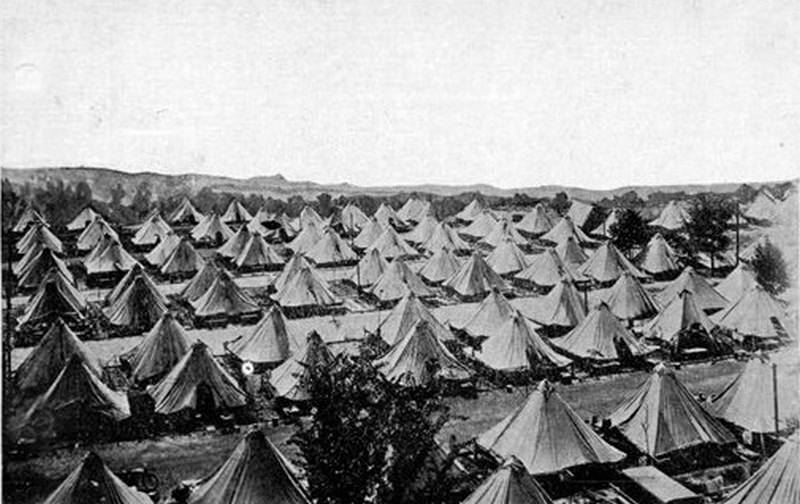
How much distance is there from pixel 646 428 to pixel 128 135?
3.58 metres

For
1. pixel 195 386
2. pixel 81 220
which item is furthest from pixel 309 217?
pixel 81 220

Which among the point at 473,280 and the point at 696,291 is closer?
the point at 473,280

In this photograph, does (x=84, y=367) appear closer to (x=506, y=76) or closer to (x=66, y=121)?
(x=66, y=121)

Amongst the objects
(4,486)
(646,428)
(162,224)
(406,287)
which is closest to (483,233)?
(406,287)

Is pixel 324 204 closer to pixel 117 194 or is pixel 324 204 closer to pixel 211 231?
pixel 211 231

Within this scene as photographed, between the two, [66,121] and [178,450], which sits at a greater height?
[66,121]

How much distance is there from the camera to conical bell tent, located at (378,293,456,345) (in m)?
5.50

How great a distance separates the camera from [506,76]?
5449mm

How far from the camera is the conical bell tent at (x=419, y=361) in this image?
17.4ft

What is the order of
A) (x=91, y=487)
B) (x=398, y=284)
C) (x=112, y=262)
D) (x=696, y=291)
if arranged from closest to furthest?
(x=91, y=487) → (x=112, y=262) → (x=398, y=284) → (x=696, y=291)

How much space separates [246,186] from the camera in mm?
5188

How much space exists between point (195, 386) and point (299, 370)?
2.03 ft

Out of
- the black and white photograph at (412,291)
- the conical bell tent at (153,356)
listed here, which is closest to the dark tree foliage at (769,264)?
the black and white photograph at (412,291)

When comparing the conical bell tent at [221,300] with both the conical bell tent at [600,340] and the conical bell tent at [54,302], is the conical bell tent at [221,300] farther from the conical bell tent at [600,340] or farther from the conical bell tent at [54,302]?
the conical bell tent at [600,340]
